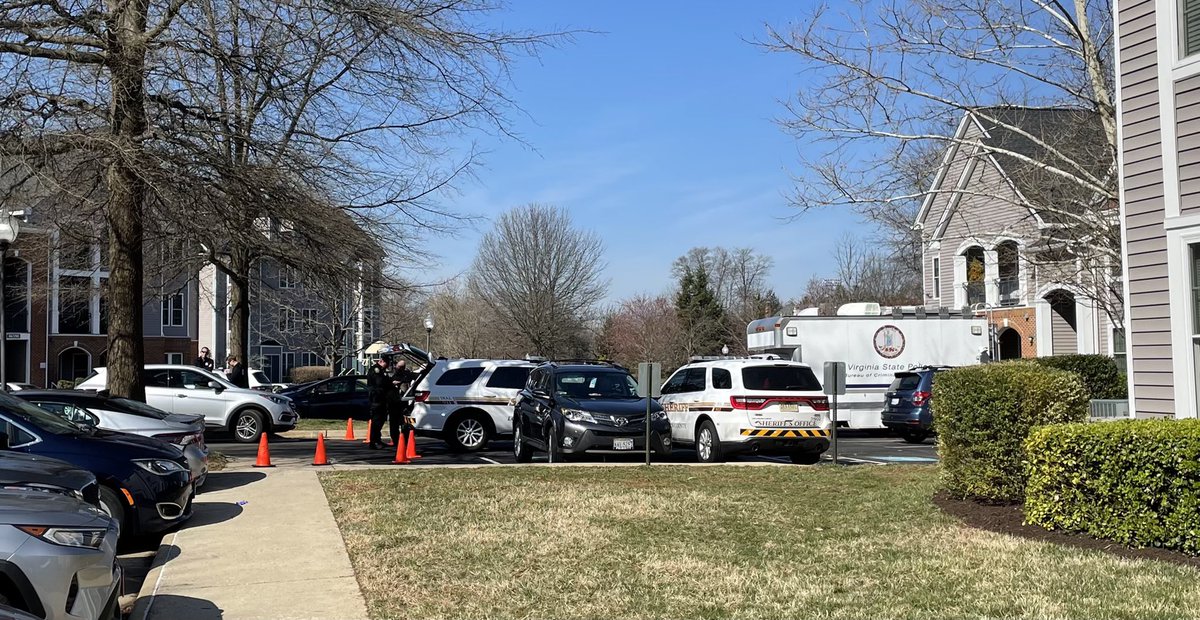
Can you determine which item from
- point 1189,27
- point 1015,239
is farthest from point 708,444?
point 1015,239

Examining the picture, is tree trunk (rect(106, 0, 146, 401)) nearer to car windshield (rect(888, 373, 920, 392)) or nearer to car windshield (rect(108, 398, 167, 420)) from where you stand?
car windshield (rect(108, 398, 167, 420))

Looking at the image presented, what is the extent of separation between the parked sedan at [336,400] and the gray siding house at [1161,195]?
19.9m

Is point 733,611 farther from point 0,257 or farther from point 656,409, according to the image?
point 0,257

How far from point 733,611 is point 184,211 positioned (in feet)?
34.2

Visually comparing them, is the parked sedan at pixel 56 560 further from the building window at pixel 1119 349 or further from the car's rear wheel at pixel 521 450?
the building window at pixel 1119 349

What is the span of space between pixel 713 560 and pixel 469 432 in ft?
39.5

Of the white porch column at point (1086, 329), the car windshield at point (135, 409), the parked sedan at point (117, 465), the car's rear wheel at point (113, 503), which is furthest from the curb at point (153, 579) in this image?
the white porch column at point (1086, 329)

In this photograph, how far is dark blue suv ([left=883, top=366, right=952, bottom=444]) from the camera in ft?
73.2

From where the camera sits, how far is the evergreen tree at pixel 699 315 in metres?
58.2

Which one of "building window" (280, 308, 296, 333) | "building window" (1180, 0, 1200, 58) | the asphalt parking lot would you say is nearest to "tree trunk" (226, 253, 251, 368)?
the asphalt parking lot

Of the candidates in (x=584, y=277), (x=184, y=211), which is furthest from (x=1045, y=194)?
(x=584, y=277)

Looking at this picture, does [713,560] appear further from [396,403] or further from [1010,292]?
[1010,292]

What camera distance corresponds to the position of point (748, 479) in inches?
534

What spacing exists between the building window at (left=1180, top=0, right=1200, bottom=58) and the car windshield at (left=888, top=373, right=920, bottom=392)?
12.0 meters
